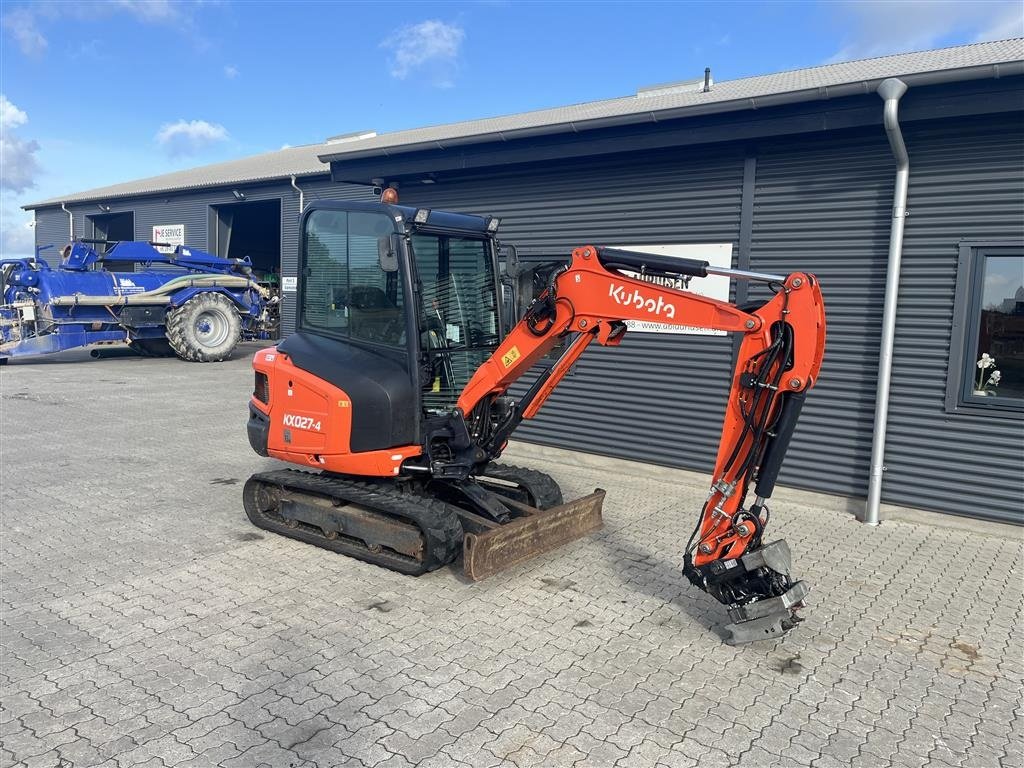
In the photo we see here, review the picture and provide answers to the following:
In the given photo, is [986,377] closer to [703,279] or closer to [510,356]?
[703,279]

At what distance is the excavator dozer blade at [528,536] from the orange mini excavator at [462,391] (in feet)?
0.05

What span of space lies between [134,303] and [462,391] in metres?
14.3

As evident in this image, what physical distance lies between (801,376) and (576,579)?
7.54ft

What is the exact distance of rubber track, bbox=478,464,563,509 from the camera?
5988 millimetres

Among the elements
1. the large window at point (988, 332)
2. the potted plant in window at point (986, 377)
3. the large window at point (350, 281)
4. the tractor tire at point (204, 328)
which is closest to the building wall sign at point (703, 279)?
the large window at point (988, 332)

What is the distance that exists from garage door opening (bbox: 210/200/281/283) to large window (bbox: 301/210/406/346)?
1437cm

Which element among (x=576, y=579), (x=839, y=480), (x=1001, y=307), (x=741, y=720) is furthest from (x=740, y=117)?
(x=741, y=720)

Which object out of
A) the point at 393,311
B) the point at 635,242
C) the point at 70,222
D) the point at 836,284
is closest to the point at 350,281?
the point at 393,311

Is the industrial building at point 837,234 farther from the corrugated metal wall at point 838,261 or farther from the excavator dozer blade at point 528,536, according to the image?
the excavator dozer blade at point 528,536

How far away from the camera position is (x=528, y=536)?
5277 mm

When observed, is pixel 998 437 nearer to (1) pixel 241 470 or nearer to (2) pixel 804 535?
(2) pixel 804 535

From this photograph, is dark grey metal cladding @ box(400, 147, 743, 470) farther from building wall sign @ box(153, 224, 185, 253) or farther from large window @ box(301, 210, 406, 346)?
building wall sign @ box(153, 224, 185, 253)

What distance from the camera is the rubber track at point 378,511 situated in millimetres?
5082

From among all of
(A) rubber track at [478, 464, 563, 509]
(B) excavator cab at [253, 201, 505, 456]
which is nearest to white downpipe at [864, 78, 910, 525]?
(A) rubber track at [478, 464, 563, 509]
